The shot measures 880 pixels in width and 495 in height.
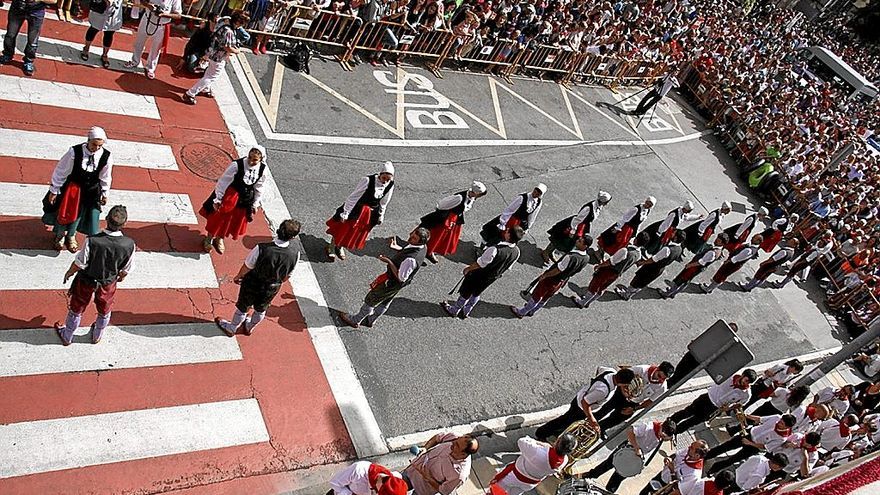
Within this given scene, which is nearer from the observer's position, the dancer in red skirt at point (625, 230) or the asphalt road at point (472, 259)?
the asphalt road at point (472, 259)

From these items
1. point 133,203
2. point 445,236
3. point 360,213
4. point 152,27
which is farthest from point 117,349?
point 152,27

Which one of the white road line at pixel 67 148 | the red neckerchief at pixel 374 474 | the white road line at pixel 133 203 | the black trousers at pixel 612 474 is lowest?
the white road line at pixel 133 203

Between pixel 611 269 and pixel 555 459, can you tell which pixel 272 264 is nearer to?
pixel 555 459

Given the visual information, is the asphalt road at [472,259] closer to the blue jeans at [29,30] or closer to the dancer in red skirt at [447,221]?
the dancer in red skirt at [447,221]

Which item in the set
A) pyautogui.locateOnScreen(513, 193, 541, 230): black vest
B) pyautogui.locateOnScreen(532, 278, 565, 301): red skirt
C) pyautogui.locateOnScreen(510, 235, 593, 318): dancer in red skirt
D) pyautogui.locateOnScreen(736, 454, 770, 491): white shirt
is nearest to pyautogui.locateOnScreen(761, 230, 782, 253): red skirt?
pyautogui.locateOnScreen(510, 235, 593, 318): dancer in red skirt

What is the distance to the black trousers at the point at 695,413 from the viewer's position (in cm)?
1065

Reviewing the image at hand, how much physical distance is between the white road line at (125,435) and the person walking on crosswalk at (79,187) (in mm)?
2540

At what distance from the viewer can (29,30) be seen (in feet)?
32.9

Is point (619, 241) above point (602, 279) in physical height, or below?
above

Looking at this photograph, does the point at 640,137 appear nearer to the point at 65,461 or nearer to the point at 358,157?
the point at 358,157

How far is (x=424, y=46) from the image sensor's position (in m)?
17.3

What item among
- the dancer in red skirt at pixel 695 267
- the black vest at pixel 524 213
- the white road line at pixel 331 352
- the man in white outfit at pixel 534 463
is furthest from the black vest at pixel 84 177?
the dancer in red skirt at pixel 695 267

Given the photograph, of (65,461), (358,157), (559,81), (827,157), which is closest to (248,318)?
(65,461)

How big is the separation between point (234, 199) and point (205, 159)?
88.4 inches
